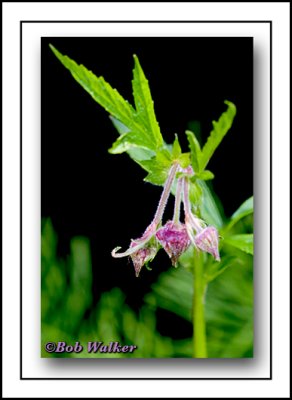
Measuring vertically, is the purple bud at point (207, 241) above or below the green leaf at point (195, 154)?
below

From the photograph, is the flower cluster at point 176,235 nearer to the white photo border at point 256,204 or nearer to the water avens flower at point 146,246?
the water avens flower at point 146,246

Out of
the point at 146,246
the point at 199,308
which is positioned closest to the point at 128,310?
the point at 199,308

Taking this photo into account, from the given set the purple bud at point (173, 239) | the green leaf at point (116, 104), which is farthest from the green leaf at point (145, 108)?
the purple bud at point (173, 239)

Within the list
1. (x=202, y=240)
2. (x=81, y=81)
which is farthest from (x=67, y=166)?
(x=202, y=240)

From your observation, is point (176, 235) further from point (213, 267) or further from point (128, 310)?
point (128, 310)

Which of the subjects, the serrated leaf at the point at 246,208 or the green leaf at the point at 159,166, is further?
the serrated leaf at the point at 246,208

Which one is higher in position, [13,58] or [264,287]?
[13,58]

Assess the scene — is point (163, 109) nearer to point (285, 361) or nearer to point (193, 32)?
point (193, 32)
